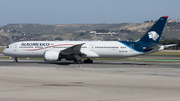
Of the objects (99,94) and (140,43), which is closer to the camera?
(99,94)

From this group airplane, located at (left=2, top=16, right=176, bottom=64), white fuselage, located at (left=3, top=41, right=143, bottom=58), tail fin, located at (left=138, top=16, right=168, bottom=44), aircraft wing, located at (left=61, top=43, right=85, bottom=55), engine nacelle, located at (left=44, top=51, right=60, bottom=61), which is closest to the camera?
engine nacelle, located at (left=44, top=51, right=60, bottom=61)

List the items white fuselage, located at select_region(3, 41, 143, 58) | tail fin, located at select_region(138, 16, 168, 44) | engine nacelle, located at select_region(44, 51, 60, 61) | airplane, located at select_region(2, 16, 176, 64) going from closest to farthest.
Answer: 1. engine nacelle, located at select_region(44, 51, 60, 61)
2. airplane, located at select_region(2, 16, 176, 64)
3. tail fin, located at select_region(138, 16, 168, 44)
4. white fuselage, located at select_region(3, 41, 143, 58)

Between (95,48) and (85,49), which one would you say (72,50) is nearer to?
(85,49)

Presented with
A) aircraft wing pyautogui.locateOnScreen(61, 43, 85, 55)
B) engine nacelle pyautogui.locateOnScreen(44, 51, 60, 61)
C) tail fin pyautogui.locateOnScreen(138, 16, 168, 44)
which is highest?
tail fin pyautogui.locateOnScreen(138, 16, 168, 44)

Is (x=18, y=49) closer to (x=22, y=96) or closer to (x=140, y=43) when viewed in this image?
(x=140, y=43)

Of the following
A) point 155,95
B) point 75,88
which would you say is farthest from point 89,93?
point 155,95

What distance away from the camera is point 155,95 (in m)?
16.3

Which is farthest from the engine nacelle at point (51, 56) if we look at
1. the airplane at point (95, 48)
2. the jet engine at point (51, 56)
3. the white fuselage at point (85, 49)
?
the white fuselage at point (85, 49)

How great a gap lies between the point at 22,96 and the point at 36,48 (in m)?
30.7

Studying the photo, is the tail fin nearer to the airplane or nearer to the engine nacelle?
the airplane

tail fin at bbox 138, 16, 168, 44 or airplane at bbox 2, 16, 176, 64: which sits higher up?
tail fin at bbox 138, 16, 168, 44

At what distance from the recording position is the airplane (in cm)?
4419

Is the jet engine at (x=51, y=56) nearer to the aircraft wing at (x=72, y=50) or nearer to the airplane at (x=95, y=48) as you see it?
the airplane at (x=95, y=48)

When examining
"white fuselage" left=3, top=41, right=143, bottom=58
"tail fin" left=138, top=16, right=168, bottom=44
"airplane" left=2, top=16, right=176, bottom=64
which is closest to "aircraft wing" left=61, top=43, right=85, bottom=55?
"airplane" left=2, top=16, right=176, bottom=64
